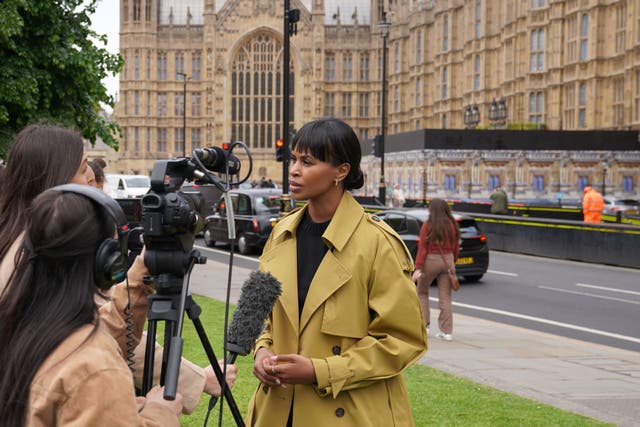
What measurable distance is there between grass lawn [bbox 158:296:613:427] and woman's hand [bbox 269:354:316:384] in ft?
10.2

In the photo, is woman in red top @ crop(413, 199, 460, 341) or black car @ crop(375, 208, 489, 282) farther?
black car @ crop(375, 208, 489, 282)

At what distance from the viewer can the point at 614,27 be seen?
37.9 metres

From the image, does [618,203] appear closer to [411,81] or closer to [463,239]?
[463,239]

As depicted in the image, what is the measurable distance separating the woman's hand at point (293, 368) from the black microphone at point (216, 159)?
2.32ft

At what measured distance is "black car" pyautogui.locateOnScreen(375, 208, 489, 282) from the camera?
1642 centimetres

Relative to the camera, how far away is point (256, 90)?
7850 centimetres

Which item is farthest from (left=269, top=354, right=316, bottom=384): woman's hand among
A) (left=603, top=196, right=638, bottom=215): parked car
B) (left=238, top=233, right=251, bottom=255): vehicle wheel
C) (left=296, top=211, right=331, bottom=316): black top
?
(left=603, top=196, right=638, bottom=215): parked car

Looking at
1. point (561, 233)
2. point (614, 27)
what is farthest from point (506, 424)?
point (614, 27)

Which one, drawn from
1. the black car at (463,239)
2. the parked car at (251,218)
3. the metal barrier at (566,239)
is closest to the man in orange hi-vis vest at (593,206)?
the metal barrier at (566,239)

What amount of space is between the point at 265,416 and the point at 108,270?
1.18m

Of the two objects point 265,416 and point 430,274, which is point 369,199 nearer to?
point 430,274

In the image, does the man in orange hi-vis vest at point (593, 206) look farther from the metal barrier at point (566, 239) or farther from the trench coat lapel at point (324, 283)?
the trench coat lapel at point (324, 283)

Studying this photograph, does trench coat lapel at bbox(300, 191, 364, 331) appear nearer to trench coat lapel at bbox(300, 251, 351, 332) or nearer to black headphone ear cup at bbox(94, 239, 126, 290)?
trench coat lapel at bbox(300, 251, 351, 332)

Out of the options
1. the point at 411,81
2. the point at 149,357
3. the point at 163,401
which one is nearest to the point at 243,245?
the point at 149,357
